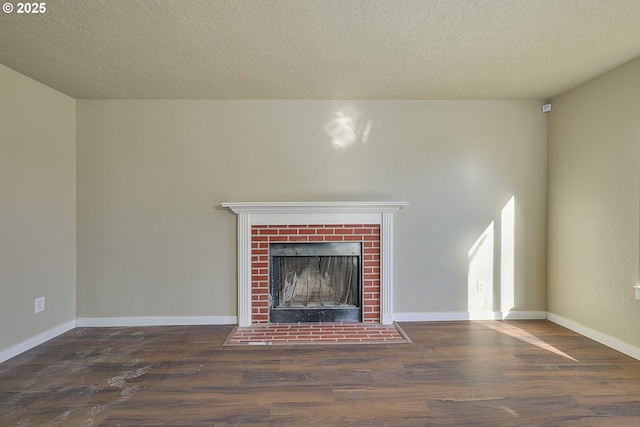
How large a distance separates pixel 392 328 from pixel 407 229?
3.17 feet

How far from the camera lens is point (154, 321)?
295cm

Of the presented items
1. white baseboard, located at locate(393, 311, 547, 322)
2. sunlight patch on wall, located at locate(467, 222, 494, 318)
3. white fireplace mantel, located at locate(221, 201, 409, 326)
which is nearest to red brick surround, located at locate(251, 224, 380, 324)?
white fireplace mantel, located at locate(221, 201, 409, 326)

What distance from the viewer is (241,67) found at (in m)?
2.31

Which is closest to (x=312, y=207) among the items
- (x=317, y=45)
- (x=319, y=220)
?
(x=319, y=220)

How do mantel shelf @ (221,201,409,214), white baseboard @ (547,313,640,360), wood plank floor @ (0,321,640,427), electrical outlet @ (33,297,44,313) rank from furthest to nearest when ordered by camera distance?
mantel shelf @ (221,201,409,214)
electrical outlet @ (33,297,44,313)
white baseboard @ (547,313,640,360)
wood plank floor @ (0,321,640,427)

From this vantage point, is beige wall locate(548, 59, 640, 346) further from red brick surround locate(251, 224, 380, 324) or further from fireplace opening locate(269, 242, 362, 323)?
fireplace opening locate(269, 242, 362, 323)

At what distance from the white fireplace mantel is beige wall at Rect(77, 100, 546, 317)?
13 centimetres

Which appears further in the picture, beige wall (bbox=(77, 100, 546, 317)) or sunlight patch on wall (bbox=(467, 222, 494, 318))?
sunlight patch on wall (bbox=(467, 222, 494, 318))

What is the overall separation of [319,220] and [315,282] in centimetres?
66

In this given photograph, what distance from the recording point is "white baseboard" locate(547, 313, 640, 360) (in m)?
2.28

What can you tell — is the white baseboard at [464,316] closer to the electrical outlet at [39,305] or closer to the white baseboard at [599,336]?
the white baseboard at [599,336]

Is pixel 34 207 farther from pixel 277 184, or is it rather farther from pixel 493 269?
pixel 493 269

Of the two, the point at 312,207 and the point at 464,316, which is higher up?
the point at 312,207

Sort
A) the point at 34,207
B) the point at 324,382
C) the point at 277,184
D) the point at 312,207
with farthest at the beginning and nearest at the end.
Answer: the point at 277,184 < the point at 312,207 < the point at 34,207 < the point at 324,382
